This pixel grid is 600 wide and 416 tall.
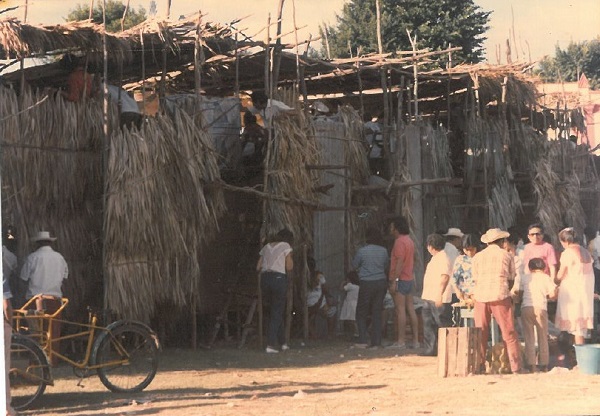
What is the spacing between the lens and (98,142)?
13555 mm

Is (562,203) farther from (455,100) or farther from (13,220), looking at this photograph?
(13,220)

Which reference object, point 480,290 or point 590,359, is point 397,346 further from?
point 590,359

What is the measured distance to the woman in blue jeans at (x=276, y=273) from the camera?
47.0ft

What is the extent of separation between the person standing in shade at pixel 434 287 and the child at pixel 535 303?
1.55 meters

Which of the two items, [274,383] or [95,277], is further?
[95,277]

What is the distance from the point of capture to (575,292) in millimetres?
12445

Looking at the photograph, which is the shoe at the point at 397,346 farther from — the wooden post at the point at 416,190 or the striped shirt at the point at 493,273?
the striped shirt at the point at 493,273

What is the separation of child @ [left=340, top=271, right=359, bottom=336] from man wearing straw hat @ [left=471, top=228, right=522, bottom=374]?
4169 mm

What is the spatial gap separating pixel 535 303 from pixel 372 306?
327 cm

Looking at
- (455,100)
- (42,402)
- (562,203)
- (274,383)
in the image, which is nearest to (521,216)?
(562,203)

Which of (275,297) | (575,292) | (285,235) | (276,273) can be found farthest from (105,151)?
(575,292)

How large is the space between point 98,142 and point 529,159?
28.3 ft

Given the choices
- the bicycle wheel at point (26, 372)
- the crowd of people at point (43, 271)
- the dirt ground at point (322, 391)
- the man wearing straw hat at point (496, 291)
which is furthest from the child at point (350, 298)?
the bicycle wheel at point (26, 372)

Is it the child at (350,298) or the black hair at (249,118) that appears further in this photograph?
the child at (350,298)
